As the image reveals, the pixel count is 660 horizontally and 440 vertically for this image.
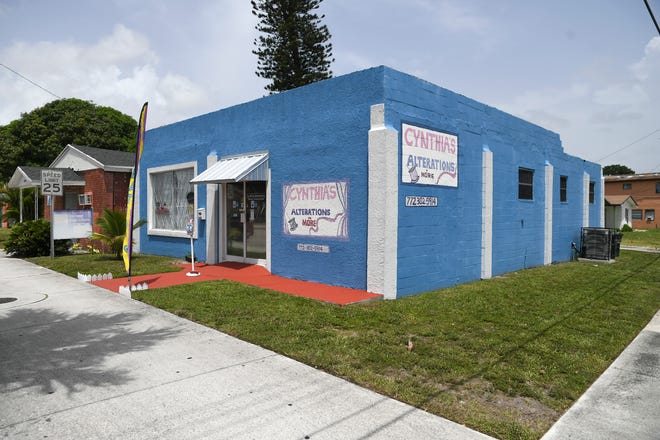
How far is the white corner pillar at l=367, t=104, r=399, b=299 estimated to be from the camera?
26.7ft

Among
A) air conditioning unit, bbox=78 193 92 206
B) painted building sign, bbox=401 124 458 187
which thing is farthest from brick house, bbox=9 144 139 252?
painted building sign, bbox=401 124 458 187

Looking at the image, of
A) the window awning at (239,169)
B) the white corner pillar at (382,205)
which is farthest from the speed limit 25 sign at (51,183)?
the white corner pillar at (382,205)

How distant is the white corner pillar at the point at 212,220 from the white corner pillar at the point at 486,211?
7234 millimetres

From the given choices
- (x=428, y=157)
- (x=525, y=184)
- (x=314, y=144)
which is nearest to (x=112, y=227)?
(x=314, y=144)

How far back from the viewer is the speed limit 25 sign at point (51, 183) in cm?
1400

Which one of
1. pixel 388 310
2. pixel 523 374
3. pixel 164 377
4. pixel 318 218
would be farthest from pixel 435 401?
pixel 318 218

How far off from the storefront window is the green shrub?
11.5ft

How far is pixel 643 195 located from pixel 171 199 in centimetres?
5565

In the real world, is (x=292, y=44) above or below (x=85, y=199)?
above

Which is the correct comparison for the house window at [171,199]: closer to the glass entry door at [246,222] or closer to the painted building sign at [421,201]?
the glass entry door at [246,222]

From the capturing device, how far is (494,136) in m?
11.7

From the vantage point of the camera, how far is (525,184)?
13.6 metres

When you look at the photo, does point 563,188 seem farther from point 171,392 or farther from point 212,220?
point 171,392

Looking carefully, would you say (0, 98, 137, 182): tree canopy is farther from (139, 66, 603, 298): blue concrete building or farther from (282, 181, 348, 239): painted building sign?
(282, 181, 348, 239): painted building sign
